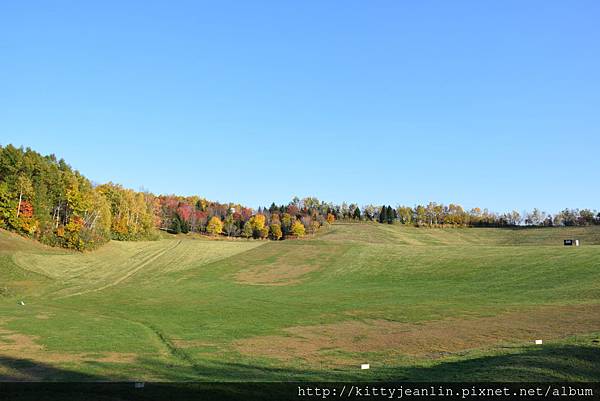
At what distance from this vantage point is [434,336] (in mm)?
29828

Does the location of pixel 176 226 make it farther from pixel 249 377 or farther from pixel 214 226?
pixel 249 377

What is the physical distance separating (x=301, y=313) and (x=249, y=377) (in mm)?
21241

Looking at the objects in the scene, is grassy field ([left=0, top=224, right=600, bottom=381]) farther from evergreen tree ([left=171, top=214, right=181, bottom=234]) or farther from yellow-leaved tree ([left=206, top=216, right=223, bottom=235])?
yellow-leaved tree ([left=206, top=216, right=223, bottom=235])

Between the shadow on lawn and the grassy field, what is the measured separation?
4.7 inches

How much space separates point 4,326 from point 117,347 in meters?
12.5

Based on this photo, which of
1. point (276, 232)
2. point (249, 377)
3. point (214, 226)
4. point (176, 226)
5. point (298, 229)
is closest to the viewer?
point (249, 377)

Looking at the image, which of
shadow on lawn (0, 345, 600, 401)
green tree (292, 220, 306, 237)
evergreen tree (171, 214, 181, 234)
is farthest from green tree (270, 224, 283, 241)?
shadow on lawn (0, 345, 600, 401)

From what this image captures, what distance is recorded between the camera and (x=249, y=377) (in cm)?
1936

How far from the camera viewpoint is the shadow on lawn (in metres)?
14.8

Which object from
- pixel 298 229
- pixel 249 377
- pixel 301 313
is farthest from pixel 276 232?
pixel 249 377

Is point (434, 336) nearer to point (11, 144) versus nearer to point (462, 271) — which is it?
point (462, 271)

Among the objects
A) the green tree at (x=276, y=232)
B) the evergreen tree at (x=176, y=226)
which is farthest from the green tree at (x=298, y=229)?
the evergreen tree at (x=176, y=226)

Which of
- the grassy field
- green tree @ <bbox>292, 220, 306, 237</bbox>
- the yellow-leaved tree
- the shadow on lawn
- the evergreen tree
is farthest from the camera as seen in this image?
the yellow-leaved tree

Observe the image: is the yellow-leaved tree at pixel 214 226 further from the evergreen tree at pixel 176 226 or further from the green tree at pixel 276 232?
the green tree at pixel 276 232
